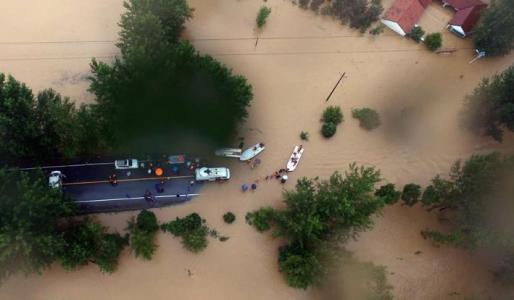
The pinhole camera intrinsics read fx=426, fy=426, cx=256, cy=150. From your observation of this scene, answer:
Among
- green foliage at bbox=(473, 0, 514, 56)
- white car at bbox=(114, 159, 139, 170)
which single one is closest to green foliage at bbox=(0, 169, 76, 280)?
white car at bbox=(114, 159, 139, 170)

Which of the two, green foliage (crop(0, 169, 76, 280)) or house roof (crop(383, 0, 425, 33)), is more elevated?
house roof (crop(383, 0, 425, 33))

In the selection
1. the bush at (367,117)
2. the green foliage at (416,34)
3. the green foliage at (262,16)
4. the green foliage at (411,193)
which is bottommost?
the green foliage at (411,193)

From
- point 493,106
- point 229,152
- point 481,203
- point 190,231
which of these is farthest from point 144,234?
point 493,106

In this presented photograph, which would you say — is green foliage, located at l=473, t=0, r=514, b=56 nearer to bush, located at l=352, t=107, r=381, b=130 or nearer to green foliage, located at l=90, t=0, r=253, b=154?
bush, located at l=352, t=107, r=381, b=130

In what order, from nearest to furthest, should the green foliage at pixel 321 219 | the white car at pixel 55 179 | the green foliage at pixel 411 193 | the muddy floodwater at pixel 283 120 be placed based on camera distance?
the green foliage at pixel 321 219, the muddy floodwater at pixel 283 120, the white car at pixel 55 179, the green foliage at pixel 411 193

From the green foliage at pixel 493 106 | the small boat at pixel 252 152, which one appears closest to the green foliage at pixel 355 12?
the green foliage at pixel 493 106

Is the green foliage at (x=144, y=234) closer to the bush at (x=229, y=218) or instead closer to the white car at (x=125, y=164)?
the white car at (x=125, y=164)

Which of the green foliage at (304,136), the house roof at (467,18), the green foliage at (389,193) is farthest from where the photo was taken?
the house roof at (467,18)
